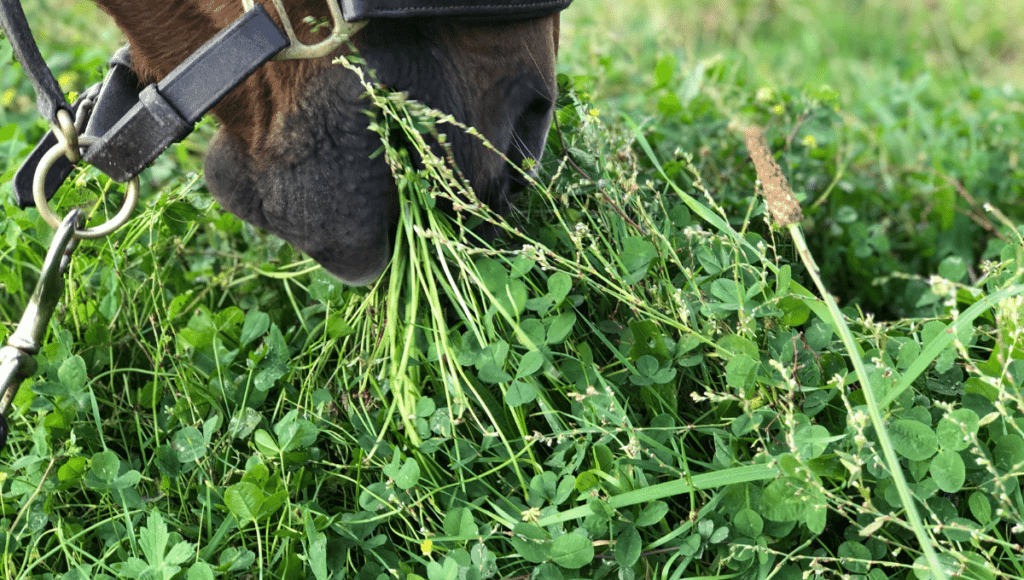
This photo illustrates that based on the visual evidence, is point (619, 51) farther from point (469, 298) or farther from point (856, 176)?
point (469, 298)

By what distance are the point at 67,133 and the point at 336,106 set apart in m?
0.41

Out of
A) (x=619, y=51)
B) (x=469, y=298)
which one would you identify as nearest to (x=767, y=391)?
(x=469, y=298)

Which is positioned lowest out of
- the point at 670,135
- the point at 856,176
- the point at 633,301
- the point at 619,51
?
the point at 856,176

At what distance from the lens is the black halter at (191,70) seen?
3.40ft

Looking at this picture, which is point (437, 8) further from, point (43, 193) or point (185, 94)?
point (43, 193)

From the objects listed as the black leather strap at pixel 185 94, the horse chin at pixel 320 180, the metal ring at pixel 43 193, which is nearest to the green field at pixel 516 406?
the horse chin at pixel 320 180

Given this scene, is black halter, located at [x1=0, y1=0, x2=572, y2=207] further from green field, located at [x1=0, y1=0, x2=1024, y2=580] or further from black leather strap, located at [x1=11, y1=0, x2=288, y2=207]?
green field, located at [x1=0, y1=0, x2=1024, y2=580]

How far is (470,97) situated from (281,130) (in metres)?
0.28

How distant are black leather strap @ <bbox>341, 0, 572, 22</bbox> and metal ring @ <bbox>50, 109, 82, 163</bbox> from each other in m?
0.45

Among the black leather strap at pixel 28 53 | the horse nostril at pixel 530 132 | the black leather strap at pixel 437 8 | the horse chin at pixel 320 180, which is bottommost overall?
the horse nostril at pixel 530 132

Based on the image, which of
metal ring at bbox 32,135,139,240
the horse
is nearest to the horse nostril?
the horse

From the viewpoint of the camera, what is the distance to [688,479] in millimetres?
1060

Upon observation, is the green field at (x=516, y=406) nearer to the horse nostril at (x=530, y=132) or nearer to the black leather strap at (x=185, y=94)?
the horse nostril at (x=530, y=132)

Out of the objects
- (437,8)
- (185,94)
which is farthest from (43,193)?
(437,8)
